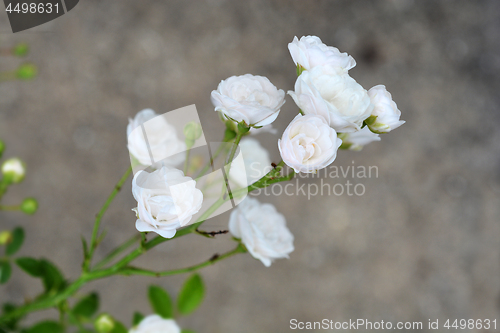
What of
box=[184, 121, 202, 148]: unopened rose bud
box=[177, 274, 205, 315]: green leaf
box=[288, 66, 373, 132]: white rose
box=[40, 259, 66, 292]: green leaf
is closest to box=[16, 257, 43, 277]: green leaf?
box=[40, 259, 66, 292]: green leaf

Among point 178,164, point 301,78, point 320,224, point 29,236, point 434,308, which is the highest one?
point 301,78

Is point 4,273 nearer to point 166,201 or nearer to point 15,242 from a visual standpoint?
point 15,242

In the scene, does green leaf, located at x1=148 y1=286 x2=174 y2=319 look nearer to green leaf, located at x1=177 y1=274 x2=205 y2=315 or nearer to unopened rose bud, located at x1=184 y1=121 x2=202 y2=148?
green leaf, located at x1=177 y1=274 x2=205 y2=315

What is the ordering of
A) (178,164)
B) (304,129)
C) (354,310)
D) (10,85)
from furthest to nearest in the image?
(354,310) < (10,85) < (178,164) < (304,129)

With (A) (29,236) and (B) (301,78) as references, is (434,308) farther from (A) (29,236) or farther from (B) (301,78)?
(A) (29,236)

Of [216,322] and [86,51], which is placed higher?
[86,51]

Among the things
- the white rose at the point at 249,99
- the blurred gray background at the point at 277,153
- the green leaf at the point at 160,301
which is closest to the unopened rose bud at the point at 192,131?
the white rose at the point at 249,99

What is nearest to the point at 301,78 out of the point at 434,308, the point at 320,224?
the point at 320,224

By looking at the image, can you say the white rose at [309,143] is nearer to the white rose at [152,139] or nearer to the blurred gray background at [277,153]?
the white rose at [152,139]
